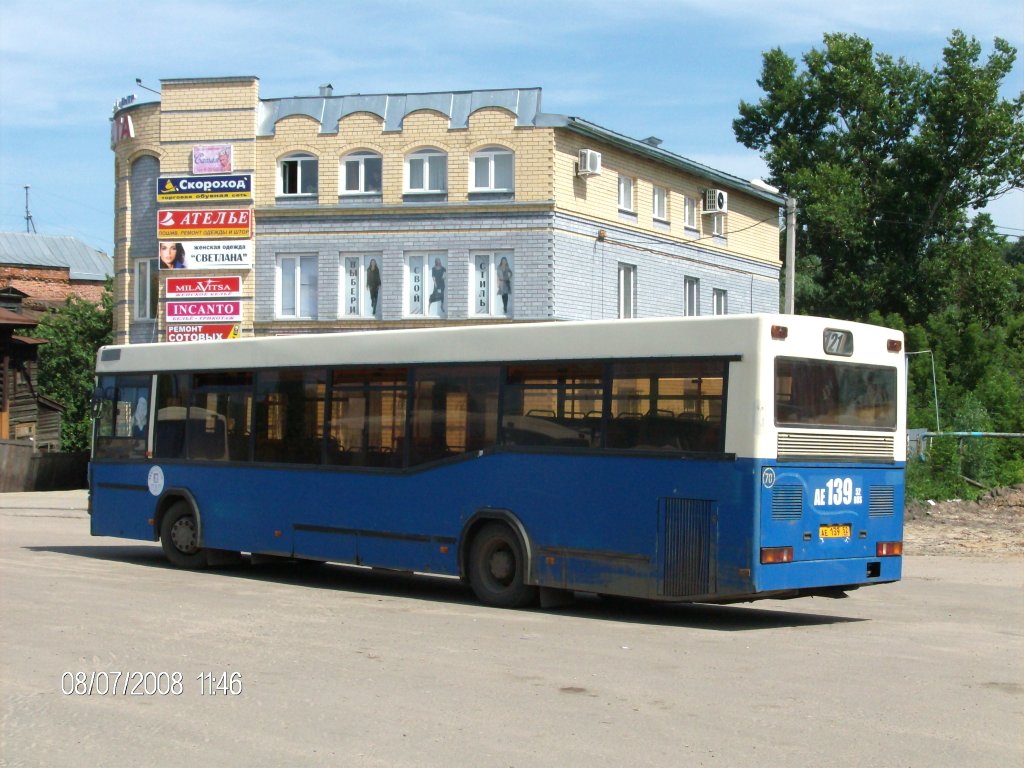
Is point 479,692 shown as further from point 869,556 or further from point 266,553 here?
point 266,553

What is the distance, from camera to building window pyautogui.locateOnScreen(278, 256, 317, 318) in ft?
120

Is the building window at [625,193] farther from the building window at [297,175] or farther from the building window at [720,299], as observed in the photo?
the building window at [297,175]

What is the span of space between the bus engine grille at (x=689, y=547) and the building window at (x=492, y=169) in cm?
2392

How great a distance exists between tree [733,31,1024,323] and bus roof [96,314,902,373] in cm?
4129

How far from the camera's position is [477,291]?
35.2 meters

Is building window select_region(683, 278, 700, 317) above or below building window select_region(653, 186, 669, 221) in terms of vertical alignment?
below

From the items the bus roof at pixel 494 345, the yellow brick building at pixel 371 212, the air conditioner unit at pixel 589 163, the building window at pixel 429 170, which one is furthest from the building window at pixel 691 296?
the bus roof at pixel 494 345

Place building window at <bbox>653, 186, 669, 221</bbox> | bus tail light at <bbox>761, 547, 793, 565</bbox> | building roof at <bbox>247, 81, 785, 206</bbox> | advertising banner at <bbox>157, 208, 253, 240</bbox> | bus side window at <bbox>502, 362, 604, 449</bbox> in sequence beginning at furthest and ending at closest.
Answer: building window at <bbox>653, 186, 669, 221</bbox>, advertising banner at <bbox>157, 208, 253, 240</bbox>, building roof at <bbox>247, 81, 785, 206</bbox>, bus side window at <bbox>502, 362, 604, 449</bbox>, bus tail light at <bbox>761, 547, 793, 565</bbox>

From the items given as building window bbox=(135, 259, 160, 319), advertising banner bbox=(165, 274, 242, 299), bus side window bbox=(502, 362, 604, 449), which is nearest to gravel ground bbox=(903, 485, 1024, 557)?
bus side window bbox=(502, 362, 604, 449)

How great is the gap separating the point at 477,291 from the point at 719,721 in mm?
27979

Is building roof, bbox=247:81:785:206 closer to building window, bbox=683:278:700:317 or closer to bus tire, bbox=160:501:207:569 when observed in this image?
building window, bbox=683:278:700:317

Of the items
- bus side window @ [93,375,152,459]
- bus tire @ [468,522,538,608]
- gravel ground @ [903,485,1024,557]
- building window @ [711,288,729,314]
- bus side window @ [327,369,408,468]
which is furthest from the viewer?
building window @ [711,288,729,314]

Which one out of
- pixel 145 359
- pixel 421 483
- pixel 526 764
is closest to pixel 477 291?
pixel 145 359

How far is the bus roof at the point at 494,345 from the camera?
38.3 ft
